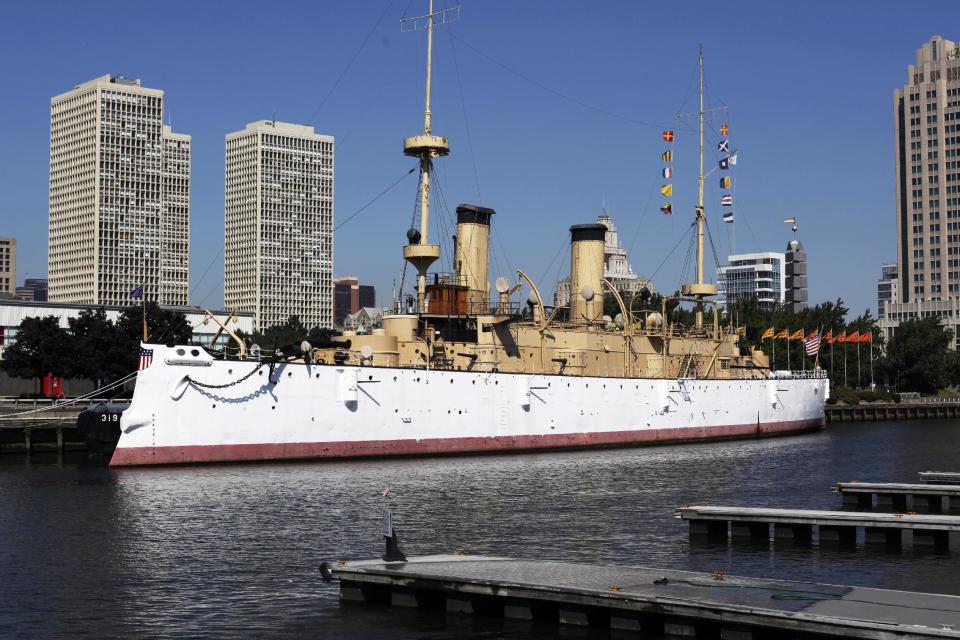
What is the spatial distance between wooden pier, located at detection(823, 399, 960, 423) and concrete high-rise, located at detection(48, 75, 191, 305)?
129 metres

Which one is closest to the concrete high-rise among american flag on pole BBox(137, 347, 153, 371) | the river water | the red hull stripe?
the red hull stripe

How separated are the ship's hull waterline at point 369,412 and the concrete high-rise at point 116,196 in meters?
148

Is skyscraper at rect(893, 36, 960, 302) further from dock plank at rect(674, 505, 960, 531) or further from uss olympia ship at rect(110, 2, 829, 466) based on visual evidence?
dock plank at rect(674, 505, 960, 531)

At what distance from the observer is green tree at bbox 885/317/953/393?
378ft

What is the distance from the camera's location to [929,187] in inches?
6329

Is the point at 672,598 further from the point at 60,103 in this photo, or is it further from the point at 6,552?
the point at 60,103

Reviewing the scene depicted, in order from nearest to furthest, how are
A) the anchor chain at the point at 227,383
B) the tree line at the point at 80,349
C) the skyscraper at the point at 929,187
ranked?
the anchor chain at the point at 227,383
the tree line at the point at 80,349
the skyscraper at the point at 929,187

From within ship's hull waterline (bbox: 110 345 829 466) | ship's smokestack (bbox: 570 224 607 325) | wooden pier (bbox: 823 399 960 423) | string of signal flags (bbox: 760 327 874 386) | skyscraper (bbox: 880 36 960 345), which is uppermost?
skyscraper (bbox: 880 36 960 345)

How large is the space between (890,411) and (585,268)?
50081 mm

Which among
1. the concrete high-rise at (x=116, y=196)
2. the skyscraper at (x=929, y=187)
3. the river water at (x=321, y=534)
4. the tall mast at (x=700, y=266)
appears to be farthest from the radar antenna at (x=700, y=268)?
the concrete high-rise at (x=116, y=196)

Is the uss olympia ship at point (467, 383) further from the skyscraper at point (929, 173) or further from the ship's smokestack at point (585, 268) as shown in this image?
the skyscraper at point (929, 173)

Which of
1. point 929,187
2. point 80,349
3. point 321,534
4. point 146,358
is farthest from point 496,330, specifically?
point 929,187

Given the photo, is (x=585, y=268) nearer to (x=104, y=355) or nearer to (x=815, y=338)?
(x=815, y=338)

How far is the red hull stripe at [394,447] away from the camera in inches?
1385
